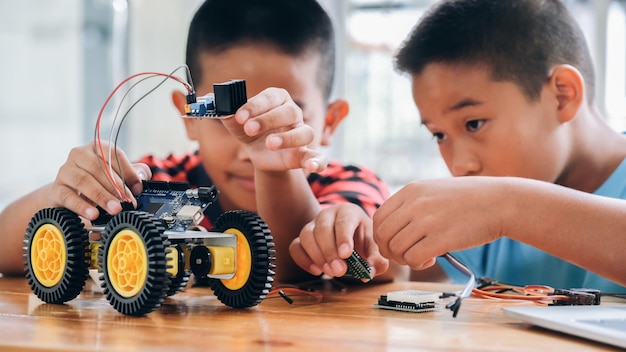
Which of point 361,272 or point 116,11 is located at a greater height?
point 116,11

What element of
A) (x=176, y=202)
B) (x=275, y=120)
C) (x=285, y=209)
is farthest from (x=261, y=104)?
(x=285, y=209)

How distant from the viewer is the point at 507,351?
0.47 meters

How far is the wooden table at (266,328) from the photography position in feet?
1.60

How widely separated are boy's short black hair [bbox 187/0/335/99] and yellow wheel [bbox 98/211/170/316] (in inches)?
22.4

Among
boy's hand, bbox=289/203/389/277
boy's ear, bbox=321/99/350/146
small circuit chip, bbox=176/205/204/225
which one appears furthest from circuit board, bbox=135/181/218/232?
boy's ear, bbox=321/99/350/146

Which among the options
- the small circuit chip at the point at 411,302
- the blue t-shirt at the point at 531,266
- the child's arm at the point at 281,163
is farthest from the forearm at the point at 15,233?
the blue t-shirt at the point at 531,266

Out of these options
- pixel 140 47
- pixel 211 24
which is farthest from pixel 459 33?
pixel 140 47

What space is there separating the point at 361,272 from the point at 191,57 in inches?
24.3

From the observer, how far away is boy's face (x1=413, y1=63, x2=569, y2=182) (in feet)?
3.57

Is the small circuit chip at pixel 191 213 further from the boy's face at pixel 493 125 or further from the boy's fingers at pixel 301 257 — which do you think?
the boy's face at pixel 493 125

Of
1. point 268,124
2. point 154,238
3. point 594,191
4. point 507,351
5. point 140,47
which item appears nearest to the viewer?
point 507,351

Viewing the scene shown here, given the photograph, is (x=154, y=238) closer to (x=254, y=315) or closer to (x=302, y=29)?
(x=254, y=315)

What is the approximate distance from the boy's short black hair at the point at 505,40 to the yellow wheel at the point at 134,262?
2.27 ft

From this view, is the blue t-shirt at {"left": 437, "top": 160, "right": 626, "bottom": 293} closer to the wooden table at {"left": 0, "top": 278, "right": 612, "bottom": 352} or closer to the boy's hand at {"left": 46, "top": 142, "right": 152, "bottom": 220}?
the wooden table at {"left": 0, "top": 278, "right": 612, "bottom": 352}
